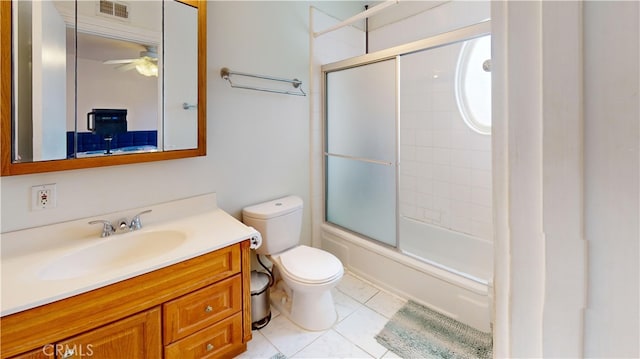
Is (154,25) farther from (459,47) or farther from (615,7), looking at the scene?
(459,47)

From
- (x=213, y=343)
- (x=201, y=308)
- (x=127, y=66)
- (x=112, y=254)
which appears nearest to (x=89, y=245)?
(x=112, y=254)

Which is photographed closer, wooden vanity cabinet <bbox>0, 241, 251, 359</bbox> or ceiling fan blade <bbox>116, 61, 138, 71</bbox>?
wooden vanity cabinet <bbox>0, 241, 251, 359</bbox>

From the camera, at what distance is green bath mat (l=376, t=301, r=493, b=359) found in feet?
5.52

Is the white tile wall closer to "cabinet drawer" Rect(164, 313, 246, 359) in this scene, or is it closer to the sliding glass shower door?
the sliding glass shower door

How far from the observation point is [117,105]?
1548 mm

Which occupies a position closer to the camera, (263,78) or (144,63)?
(144,63)

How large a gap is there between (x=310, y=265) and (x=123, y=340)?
1035 millimetres

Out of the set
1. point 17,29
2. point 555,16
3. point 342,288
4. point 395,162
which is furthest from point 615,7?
point 342,288

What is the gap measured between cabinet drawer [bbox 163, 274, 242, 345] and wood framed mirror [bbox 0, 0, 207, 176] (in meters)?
0.78

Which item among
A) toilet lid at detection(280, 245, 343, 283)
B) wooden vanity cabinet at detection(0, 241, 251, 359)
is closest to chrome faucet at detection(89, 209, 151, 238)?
wooden vanity cabinet at detection(0, 241, 251, 359)

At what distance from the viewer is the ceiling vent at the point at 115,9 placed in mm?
1500

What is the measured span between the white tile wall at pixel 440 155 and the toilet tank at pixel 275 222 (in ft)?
3.75

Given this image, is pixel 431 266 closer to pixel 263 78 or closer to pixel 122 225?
pixel 263 78

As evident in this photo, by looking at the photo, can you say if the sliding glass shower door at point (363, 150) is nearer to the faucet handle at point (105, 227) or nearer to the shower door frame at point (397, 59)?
the shower door frame at point (397, 59)
